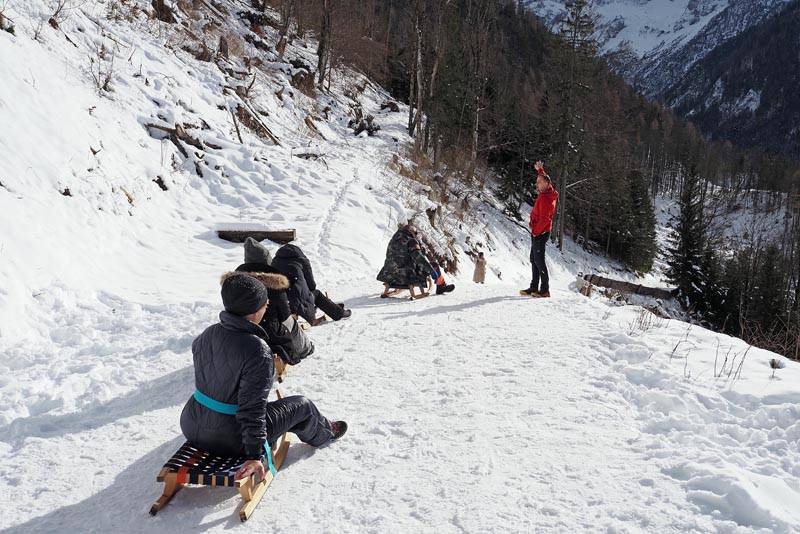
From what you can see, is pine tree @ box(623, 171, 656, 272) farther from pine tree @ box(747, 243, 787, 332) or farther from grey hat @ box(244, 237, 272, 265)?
grey hat @ box(244, 237, 272, 265)

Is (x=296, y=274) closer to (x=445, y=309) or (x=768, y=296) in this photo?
(x=445, y=309)

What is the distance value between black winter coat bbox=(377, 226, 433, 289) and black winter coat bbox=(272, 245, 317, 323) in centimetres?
251

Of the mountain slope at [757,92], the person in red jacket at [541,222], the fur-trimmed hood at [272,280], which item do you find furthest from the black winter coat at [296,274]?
the mountain slope at [757,92]

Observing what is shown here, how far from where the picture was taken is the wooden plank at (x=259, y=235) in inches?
397

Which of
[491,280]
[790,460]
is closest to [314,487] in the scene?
[790,460]

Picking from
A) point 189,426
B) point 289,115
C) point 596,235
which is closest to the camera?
point 189,426

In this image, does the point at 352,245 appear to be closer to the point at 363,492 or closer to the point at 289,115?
the point at 363,492

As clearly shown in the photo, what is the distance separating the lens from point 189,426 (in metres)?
3.18

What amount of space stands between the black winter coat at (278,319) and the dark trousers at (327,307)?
1.63 m

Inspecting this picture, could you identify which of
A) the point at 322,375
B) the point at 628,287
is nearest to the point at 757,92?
the point at 628,287

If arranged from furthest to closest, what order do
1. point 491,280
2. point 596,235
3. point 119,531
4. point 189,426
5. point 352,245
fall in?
point 596,235
point 491,280
point 352,245
point 189,426
point 119,531

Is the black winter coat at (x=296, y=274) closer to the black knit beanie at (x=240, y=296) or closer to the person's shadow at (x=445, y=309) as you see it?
the person's shadow at (x=445, y=309)

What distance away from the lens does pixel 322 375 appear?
5203 millimetres

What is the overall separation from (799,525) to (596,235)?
137 ft
